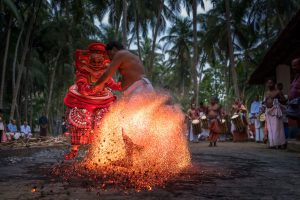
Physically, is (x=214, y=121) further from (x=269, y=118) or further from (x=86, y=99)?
(x=86, y=99)

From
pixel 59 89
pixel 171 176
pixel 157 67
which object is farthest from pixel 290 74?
pixel 157 67

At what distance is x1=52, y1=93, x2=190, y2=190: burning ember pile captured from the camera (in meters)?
4.59

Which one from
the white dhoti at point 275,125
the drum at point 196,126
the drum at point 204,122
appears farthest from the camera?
the drum at point 196,126

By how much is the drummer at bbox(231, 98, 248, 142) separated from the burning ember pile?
35.0 feet

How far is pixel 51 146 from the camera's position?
11.3 m

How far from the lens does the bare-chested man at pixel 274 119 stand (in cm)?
977

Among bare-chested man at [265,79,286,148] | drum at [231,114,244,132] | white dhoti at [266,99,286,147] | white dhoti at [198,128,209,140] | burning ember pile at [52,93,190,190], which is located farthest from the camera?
white dhoti at [198,128,209,140]

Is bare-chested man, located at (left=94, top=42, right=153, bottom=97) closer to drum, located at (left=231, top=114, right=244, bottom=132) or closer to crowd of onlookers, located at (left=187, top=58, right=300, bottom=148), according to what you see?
crowd of onlookers, located at (left=187, top=58, right=300, bottom=148)

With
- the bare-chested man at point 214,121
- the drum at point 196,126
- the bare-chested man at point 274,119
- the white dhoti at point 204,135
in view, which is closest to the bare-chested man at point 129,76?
the bare-chested man at point 274,119

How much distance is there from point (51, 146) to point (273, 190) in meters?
8.69

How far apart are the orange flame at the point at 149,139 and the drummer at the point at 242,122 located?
35.0 feet

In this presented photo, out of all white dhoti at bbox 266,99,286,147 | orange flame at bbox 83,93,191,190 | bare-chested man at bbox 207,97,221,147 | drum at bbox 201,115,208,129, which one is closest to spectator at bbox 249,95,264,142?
drum at bbox 201,115,208,129

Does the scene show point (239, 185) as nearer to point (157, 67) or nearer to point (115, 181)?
point (115, 181)

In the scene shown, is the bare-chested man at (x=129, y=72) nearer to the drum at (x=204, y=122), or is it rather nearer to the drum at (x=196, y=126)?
the drum at (x=204, y=122)
